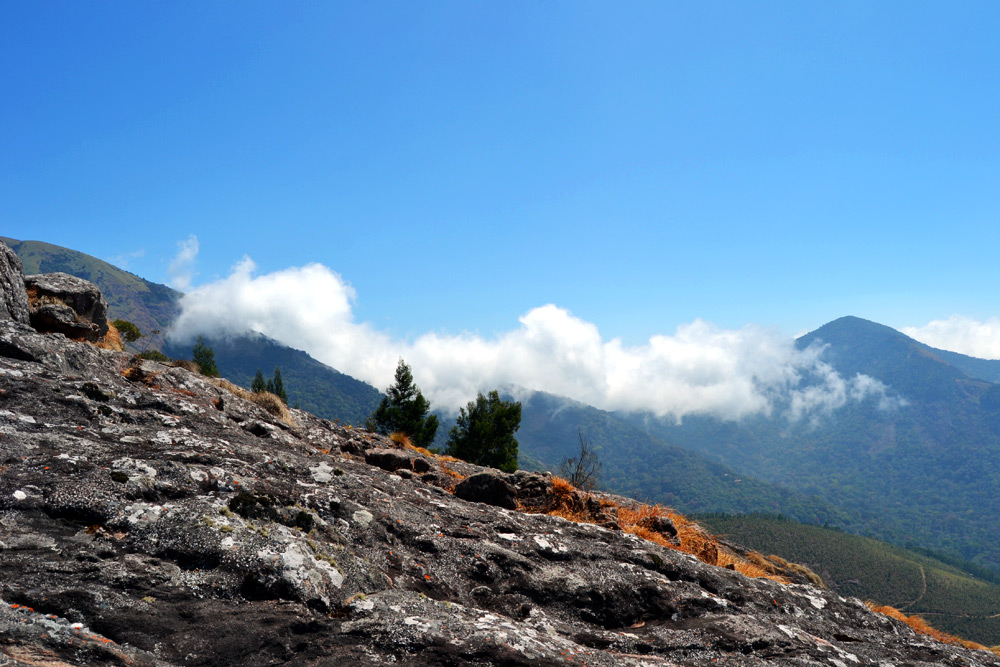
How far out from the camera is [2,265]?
10727 mm

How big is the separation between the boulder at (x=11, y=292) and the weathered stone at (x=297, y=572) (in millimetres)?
2621

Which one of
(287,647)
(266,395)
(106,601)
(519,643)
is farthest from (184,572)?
(266,395)

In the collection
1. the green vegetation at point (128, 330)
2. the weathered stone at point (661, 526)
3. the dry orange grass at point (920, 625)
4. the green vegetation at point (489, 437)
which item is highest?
the green vegetation at point (128, 330)

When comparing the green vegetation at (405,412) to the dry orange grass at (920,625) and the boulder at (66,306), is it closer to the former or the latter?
the boulder at (66,306)

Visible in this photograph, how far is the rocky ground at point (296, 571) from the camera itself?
12.4ft

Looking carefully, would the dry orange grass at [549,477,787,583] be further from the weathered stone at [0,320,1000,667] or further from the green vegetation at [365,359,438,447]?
the green vegetation at [365,359,438,447]

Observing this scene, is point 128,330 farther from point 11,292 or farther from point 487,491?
point 487,491

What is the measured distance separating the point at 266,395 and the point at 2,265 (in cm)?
591

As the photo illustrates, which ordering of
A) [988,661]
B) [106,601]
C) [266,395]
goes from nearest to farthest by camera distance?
[106,601]
[988,661]
[266,395]

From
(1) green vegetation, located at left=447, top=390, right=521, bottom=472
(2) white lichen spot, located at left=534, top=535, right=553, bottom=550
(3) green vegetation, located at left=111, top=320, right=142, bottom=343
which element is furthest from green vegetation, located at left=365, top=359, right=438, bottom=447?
(2) white lichen spot, located at left=534, top=535, right=553, bottom=550

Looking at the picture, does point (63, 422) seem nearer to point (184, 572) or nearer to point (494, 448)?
point (184, 572)

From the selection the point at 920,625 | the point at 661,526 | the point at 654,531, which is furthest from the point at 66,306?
the point at 920,625

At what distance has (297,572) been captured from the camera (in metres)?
4.57

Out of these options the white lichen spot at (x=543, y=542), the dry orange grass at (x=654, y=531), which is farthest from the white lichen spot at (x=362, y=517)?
the dry orange grass at (x=654, y=531)
